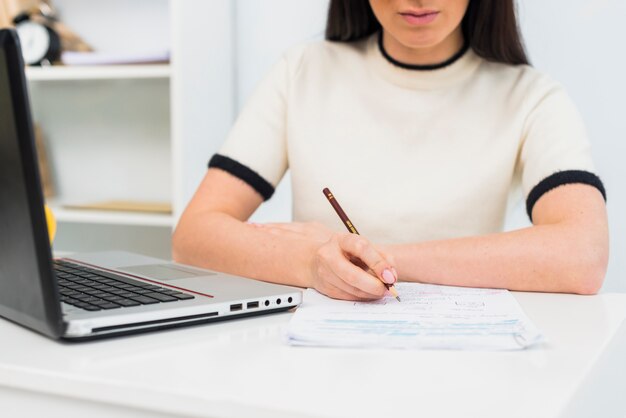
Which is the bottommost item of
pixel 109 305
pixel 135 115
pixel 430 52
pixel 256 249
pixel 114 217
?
pixel 114 217

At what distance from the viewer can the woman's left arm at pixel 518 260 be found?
1073 mm

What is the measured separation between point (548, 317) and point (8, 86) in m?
0.62

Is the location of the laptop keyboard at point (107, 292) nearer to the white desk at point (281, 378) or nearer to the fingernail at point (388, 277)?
the white desk at point (281, 378)

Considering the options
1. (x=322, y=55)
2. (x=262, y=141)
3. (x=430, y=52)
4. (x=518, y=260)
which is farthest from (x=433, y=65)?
(x=518, y=260)

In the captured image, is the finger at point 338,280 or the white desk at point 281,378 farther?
the finger at point 338,280

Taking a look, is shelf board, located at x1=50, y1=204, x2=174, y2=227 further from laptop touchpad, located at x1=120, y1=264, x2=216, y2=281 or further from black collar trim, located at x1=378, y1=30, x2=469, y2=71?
laptop touchpad, located at x1=120, y1=264, x2=216, y2=281

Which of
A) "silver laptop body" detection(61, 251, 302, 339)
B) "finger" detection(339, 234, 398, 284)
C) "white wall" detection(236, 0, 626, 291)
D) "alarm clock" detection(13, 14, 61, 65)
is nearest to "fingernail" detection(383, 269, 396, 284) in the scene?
"finger" detection(339, 234, 398, 284)

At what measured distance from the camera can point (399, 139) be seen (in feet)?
4.99

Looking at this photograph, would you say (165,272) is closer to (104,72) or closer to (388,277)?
(388,277)

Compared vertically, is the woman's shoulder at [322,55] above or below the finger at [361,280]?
above

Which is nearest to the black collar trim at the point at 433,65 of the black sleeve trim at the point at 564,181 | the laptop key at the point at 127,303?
the black sleeve trim at the point at 564,181

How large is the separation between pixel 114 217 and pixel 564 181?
1385 mm

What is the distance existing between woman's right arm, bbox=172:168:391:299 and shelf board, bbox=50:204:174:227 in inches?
30.7

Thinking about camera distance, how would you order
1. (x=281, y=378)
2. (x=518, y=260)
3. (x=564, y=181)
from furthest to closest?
(x=564, y=181), (x=518, y=260), (x=281, y=378)
